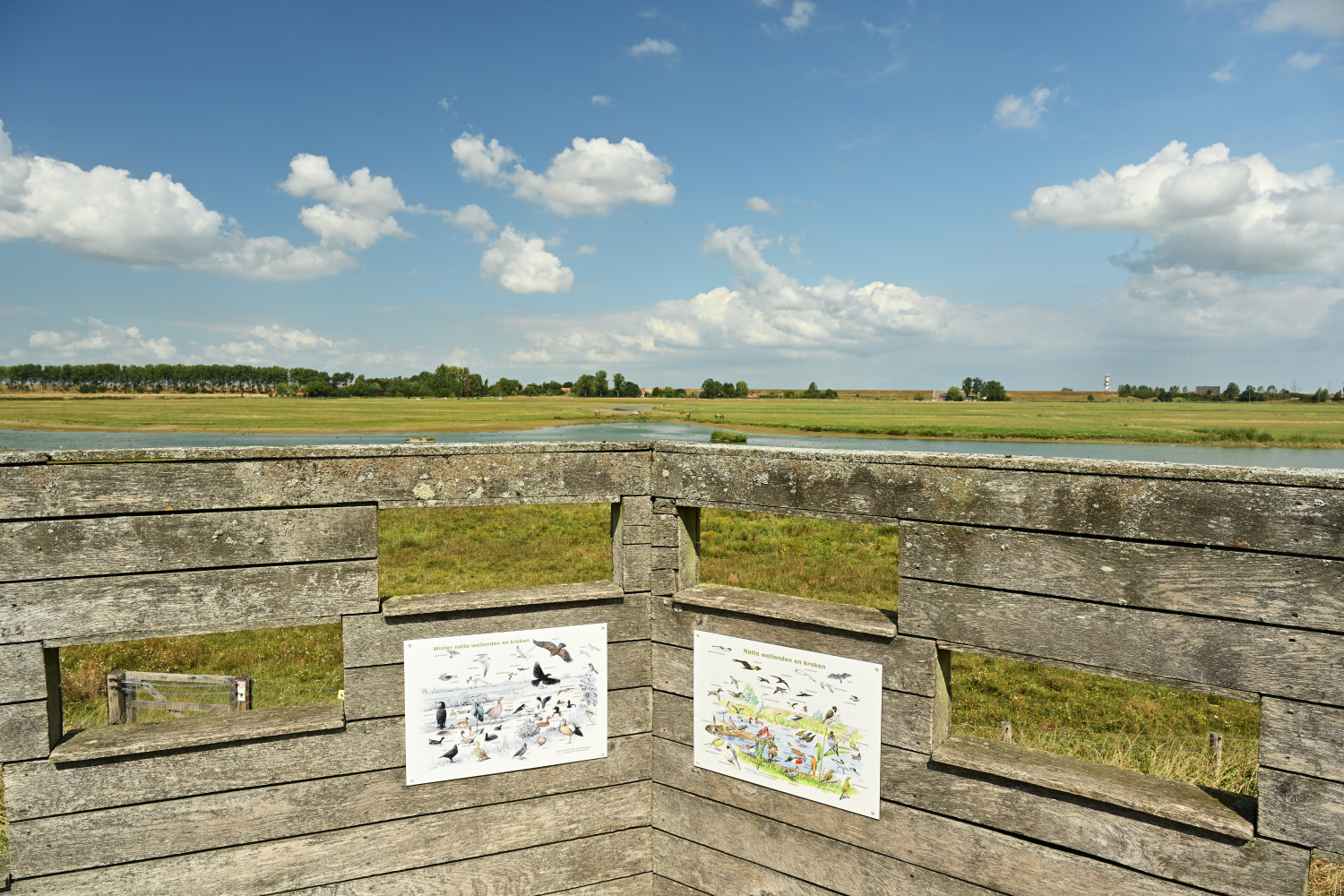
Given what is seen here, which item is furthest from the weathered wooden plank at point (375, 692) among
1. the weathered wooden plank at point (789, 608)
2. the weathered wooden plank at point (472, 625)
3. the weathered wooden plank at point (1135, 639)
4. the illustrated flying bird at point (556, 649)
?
the weathered wooden plank at point (1135, 639)

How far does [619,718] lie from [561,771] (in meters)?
0.45

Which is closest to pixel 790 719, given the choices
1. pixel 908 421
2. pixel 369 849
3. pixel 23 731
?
pixel 369 849

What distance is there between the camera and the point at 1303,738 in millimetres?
2543

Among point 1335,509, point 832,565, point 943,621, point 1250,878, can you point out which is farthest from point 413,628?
point 832,565

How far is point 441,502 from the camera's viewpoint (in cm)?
362

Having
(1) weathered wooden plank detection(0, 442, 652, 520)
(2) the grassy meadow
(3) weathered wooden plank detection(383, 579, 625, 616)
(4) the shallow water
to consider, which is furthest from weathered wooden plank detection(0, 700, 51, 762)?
(4) the shallow water

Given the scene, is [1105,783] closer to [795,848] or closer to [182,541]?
[795,848]

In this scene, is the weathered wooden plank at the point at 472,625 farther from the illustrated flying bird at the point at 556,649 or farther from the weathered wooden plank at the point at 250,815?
the weathered wooden plank at the point at 250,815

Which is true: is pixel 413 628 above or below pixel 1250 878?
above

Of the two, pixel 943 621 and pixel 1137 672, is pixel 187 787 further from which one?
pixel 1137 672

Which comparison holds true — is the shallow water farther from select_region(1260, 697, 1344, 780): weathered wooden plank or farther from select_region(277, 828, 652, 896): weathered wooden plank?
select_region(1260, 697, 1344, 780): weathered wooden plank

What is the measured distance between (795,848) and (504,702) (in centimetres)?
183

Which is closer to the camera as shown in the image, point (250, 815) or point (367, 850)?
point (250, 815)

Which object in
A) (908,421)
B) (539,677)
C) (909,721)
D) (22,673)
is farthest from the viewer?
(908,421)
